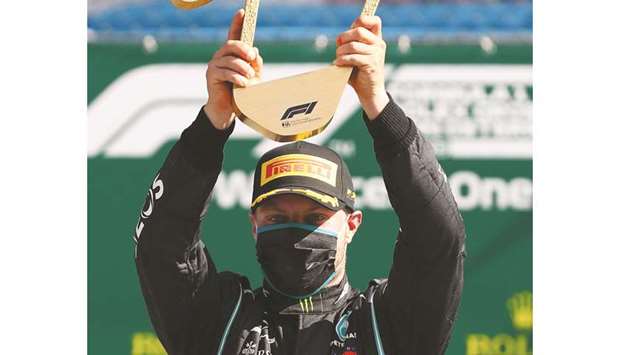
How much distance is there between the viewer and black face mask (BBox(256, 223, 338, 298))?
2.52 meters

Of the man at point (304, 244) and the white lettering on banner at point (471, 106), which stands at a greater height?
the white lettering on banner at point (471, 106)

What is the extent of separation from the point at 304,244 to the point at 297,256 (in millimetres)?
34

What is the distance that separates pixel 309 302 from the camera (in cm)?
256

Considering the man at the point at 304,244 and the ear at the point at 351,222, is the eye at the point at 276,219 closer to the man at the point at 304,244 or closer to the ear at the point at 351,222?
the man at the point at 304,244

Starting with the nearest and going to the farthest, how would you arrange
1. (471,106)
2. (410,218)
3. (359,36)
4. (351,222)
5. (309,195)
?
(359,36), (410,218), (309,195), (351,222), (471,106)

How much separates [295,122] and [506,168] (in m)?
2.32

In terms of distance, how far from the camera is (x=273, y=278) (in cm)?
256

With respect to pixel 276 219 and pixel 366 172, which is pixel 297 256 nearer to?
pixel 276 219

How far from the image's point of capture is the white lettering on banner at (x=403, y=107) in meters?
4.35

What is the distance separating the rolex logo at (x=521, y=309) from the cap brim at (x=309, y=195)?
1998 mm

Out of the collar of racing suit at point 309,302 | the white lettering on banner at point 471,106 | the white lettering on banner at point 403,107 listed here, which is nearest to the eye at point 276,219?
the collar of racing suit at point 309,302

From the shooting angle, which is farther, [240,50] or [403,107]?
[403,107]

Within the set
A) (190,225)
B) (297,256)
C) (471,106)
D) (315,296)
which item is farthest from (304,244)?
(471,106)

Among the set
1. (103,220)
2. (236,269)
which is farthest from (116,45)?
(236,269)
